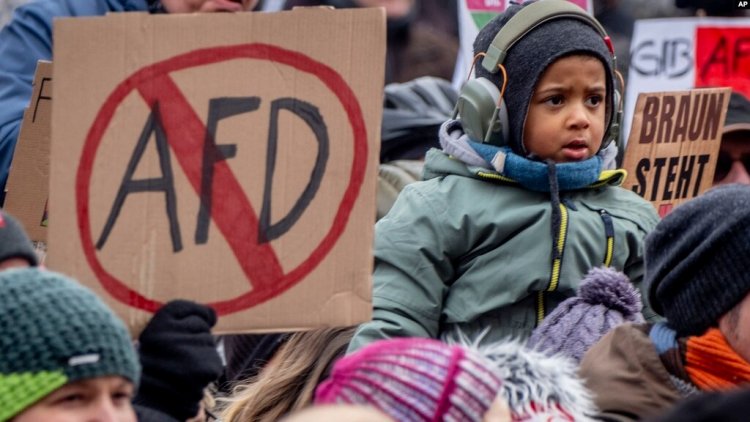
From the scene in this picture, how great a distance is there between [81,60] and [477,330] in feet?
4.45

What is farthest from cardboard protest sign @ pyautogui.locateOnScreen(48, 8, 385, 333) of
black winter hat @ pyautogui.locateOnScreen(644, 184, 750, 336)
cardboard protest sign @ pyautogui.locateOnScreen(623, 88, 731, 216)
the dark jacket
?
cardboard protest sign @ pyautogui.locateOnScreen(623, 88, 731, 216)

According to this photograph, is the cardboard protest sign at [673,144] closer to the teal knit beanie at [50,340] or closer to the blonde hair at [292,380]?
the blonde hair at [292,380]

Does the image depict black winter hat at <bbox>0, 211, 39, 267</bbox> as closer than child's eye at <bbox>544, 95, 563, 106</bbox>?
Yes

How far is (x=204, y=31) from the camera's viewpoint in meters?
3.32

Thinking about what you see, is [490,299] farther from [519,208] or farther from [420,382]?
[420,382]

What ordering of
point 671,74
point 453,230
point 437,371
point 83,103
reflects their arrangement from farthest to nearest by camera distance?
1. point 671,74
2. point 453,230
3. point 83,103
4. point 437,371

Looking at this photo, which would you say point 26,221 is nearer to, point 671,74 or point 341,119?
point 341,119

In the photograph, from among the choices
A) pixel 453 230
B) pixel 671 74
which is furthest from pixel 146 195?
pixel 671 74

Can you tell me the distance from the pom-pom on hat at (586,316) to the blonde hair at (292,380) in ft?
2.12

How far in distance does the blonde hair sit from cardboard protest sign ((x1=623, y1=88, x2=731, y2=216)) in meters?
1.22

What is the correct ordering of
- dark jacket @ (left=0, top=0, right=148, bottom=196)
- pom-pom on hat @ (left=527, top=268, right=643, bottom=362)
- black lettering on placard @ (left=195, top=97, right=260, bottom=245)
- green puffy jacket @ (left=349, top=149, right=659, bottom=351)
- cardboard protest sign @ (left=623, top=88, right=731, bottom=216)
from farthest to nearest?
cardboard protest sign @ (left=623, top=88, right=731, bottom=216)
dark jacket @ (left=0, top=0, right=148, bottom=196)
green puffy jacket @ (left=349, top=149, right=659, bottom=351)
pom-pom on hat @ (left=527, top=268, right=643, bottom=362)
black lettering on placard @ (left=195, top=97, right=260, bottom=245)

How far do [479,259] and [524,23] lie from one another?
64cm

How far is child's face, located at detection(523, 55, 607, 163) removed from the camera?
4312mm

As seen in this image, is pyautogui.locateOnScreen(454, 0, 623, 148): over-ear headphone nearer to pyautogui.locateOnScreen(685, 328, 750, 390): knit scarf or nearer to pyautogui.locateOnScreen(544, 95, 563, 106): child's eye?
pyautogui.locateOnScreen(544, 95, 563, 106): child's eye
